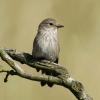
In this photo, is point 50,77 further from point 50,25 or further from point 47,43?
point 50,25

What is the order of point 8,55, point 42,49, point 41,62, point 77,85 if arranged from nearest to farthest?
point 77,85 < point 8,55 < point 41,62 < point 42,49

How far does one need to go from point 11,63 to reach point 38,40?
55.6 inches

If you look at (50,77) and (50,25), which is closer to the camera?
(50,77)

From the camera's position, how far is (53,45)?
4.50m

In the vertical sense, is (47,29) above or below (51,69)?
above

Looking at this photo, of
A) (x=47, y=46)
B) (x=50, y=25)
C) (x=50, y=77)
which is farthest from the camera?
(x=50, y=25)

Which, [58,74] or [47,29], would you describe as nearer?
[58,74]

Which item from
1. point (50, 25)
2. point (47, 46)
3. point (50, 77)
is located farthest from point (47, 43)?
point (50, 77)

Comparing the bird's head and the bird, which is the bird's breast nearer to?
the bird

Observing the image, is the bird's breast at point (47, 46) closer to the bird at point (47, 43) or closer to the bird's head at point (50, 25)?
the bird at point (47, 43)

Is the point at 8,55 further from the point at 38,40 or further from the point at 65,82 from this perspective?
the point at 38,40

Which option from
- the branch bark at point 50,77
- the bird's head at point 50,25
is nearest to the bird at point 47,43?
the bird's head at point 50,25

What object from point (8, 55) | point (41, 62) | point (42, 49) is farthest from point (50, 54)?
point (8, 55)

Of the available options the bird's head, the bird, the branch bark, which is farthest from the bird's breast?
the branch bark
